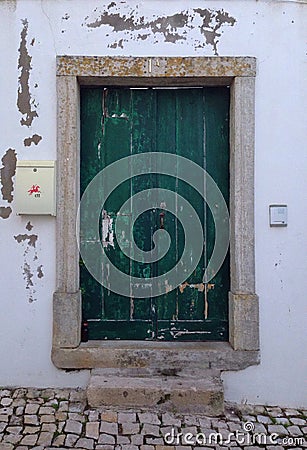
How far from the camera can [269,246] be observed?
12.6 feet

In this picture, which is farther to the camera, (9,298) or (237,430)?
(9,298)

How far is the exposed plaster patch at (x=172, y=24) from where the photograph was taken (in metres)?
3.81

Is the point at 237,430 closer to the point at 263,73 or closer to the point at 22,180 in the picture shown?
the point at 22,180

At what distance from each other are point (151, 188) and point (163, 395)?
63.3 inches

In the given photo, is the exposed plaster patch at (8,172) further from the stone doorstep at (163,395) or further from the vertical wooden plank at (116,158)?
the stone doorstep at (163,395)

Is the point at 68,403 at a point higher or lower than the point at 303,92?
lower

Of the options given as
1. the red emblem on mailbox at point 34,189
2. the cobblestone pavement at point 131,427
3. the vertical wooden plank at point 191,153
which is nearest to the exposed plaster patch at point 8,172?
the red emblem on mailbox at point 34,189

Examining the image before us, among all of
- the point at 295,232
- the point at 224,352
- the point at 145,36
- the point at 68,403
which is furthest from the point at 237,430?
the point at 145,36

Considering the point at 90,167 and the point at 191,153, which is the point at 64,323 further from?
the point at 191,153

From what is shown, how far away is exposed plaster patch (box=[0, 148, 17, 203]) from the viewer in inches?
150

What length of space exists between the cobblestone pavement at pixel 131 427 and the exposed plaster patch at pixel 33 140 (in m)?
1.94

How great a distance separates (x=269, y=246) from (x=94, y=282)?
56.6 inches

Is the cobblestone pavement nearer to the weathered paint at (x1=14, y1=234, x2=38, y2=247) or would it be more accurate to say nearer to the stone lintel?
the weathered paint at (x1=14, y1=234, x2=38, y2=247)

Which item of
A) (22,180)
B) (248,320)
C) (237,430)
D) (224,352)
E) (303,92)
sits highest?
(303,92)
